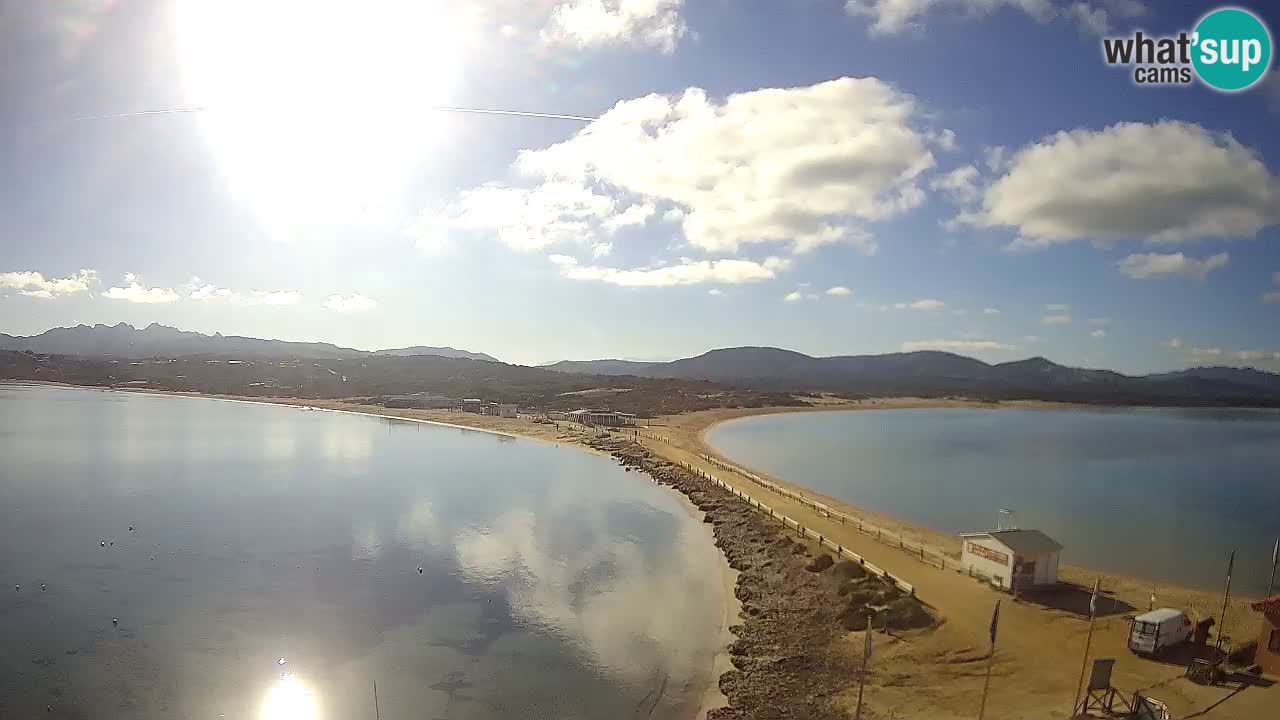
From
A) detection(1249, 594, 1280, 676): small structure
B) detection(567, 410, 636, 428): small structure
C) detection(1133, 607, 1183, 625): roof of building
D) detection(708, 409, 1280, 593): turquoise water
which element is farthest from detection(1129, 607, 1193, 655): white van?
detection(567, 410, 636, 428): small structure

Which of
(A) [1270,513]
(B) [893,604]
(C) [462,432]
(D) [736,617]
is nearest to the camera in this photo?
(B) [893,604]

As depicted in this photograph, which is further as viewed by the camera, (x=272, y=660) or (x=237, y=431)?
(x=237, y=431)

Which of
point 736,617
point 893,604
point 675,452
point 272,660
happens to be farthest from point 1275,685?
point 675,452

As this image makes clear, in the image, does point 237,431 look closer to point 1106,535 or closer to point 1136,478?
point 1106,535

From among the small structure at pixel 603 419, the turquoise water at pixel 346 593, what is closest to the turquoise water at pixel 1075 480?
the small structure at pixel 603 419

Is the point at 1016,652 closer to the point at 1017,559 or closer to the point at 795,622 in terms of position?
the point at 1017,559

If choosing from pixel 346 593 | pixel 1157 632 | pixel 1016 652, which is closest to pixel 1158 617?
pixel 1157 632
